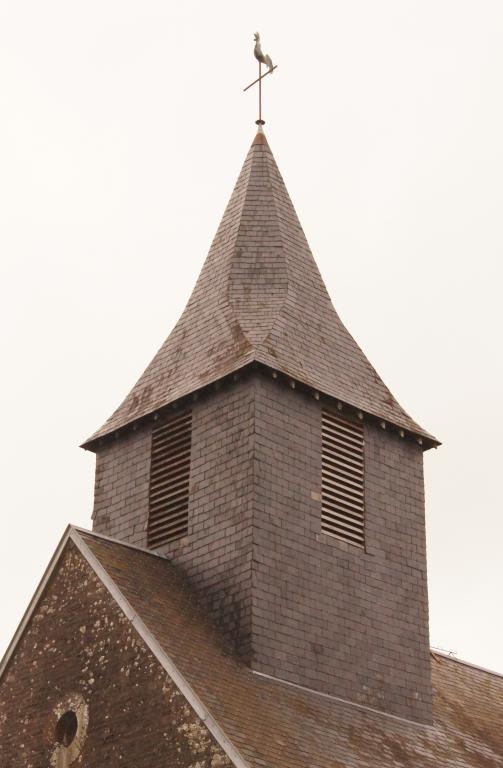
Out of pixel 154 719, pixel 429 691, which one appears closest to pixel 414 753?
pixel 429 691

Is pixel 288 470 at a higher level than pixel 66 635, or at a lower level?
higher

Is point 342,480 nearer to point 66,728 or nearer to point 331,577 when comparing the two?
point 331,577

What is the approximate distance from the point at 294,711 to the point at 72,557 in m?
4.70

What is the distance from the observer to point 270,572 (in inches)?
1099

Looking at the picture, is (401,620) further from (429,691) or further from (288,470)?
(288,470)

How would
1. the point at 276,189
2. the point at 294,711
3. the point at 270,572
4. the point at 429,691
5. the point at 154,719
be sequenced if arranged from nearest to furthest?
1. the point at 154,719
2. the point at 294,711
3. the point at 270,572
4. the point at 429,691
5. the point at 276,189

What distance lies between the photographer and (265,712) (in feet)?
83.5

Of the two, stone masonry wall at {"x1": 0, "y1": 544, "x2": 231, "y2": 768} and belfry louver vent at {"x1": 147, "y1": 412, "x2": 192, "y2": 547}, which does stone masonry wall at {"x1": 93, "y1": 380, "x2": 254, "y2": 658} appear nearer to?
belfry louver vent at {"x1": 147, "y1": 412, "x2": 192, "y2": 547}

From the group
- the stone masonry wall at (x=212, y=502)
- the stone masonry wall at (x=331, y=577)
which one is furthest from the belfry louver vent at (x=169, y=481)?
the stone masonry wall at (x=331, y=577)

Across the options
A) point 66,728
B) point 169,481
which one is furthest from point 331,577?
point 66,728

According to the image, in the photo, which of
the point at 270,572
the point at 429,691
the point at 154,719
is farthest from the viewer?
the point at 429,691

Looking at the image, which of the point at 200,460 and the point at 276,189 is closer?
the point at 200,460

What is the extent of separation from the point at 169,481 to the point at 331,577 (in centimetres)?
366

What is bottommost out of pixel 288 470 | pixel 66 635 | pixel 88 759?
pixel 88 759
